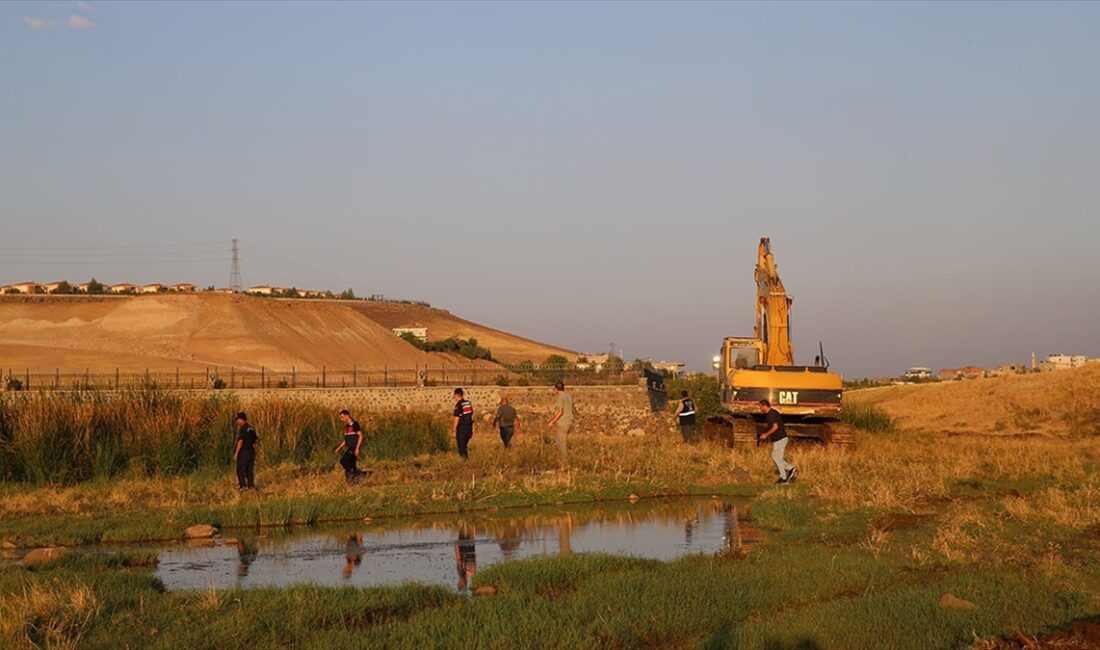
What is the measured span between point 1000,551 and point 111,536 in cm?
1232

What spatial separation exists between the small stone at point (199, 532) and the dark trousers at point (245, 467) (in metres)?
4.09

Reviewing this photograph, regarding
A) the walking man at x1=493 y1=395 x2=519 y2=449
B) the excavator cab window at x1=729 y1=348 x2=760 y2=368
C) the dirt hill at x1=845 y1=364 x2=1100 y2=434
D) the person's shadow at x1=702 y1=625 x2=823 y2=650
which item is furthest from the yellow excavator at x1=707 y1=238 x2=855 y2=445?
the person's shadow at x1=702 y1=625 x2=823 y2=650

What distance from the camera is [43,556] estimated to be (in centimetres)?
1513

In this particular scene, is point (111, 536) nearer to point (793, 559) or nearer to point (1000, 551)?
point (793, 559)

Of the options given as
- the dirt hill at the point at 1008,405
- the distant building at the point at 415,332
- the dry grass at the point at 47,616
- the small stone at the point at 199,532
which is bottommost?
Answer: the dirt hill at the point at 1008,405

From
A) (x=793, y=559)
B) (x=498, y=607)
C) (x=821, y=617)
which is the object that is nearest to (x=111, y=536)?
(x=498, y=607)

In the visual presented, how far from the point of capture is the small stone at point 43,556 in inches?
581

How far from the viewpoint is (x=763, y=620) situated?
10.9m

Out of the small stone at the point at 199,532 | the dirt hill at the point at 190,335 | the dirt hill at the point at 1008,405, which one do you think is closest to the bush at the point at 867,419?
the dirt hill at the point at 1008,405

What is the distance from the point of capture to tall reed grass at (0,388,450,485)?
24344 mm

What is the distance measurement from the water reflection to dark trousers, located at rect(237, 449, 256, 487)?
12.0 feet

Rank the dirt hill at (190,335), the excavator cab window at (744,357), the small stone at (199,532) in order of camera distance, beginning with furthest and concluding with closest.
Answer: the dirt hill at (190,335) → the excavator cab window at (744,357) → the small stone at (199,532)

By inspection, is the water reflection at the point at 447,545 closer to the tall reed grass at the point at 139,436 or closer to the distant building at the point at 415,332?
the tall reed grass at the point at 139,436

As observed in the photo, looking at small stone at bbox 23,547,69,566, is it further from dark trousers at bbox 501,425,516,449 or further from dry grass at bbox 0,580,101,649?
dark trousers at bbox 501,425,516,449
